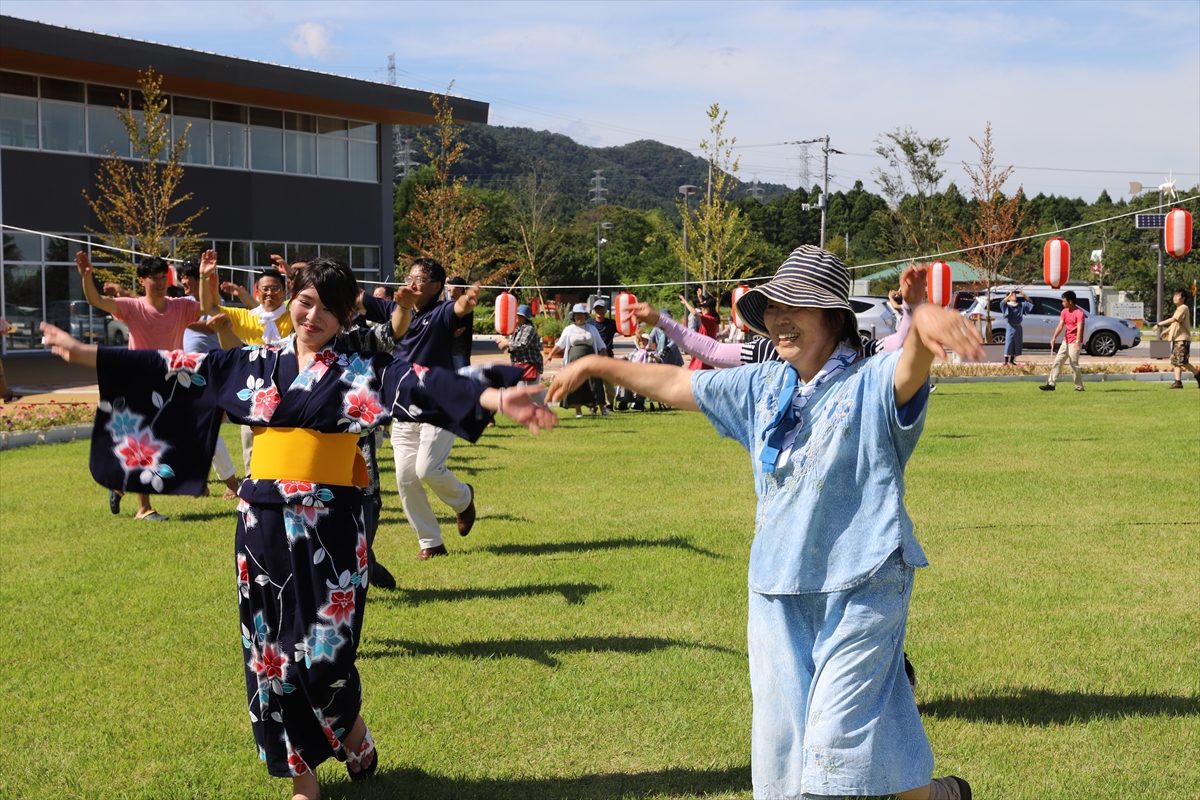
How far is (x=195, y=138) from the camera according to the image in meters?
31.5

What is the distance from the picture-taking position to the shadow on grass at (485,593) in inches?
273

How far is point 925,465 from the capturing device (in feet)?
39.9

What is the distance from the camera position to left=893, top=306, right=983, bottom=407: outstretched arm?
278cm

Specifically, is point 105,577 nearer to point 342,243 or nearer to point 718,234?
point 718,234

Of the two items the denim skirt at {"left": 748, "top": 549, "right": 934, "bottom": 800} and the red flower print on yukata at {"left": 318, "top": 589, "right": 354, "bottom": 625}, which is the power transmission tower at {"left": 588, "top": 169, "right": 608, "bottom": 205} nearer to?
the red flower print on yukata at {"left": 318, "top": 589, "right": 354, "bottom": 625}

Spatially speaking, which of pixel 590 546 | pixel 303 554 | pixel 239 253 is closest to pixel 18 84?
pixel 239 253

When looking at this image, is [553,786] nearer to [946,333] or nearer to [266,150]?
[946,333]

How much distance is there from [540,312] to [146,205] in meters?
24.5

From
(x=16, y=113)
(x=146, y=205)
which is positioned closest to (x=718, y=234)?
(x=146, y=205)

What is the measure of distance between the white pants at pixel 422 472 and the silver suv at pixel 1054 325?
26.7 metres

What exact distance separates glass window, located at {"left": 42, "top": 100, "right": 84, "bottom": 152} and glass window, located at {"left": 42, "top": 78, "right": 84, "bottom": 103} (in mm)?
179

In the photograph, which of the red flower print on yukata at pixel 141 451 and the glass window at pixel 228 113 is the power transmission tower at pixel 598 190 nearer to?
the glass window at pixel 228 113

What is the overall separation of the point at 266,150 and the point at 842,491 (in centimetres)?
3273

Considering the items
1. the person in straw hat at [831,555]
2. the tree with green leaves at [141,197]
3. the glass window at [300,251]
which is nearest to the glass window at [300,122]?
the glass window at [300,251]
